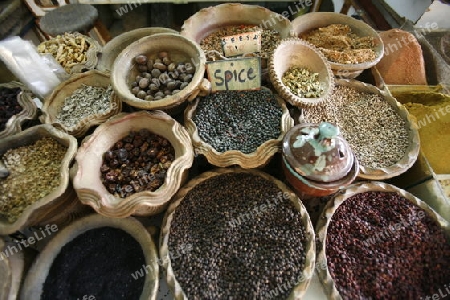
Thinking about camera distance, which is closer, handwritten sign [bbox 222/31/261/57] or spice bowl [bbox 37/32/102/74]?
handwritten sign [bbox 222/31/261/57]

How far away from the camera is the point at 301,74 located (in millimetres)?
1902

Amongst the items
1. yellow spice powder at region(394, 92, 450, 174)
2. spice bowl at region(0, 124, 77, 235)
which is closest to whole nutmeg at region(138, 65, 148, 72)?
spice bowl at region(0, 124, 77, 235)

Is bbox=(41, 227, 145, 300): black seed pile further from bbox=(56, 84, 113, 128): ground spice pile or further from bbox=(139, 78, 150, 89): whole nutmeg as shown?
bbox=(139, 78, 150, 89): whole nutmeg

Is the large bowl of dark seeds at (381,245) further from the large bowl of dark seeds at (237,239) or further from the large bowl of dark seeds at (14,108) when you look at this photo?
the large bowl of dark seeds at (14,108)

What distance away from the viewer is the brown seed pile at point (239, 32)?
6.79 ft

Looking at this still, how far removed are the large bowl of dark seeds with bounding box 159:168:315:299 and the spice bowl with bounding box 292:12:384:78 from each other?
3.18 feet

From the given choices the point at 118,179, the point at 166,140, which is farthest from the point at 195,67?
the point at 118,179

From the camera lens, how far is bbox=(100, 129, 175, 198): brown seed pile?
1459 millimetres

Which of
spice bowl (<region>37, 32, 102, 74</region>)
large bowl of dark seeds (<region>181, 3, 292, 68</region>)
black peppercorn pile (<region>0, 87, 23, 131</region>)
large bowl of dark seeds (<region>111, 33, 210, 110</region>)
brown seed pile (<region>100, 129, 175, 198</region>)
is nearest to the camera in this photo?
brown seed pile (<region>100, 129, 175, 198</region>)

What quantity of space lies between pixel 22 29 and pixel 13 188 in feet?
7.53

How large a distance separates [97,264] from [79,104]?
914mm

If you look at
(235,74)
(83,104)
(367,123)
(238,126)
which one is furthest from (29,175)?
(367,123)

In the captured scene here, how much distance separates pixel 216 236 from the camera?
4.91ft

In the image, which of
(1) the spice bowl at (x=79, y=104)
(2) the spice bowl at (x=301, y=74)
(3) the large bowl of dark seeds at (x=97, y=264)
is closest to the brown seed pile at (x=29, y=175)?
(1) the spice bowl at (x=79, y=104)
